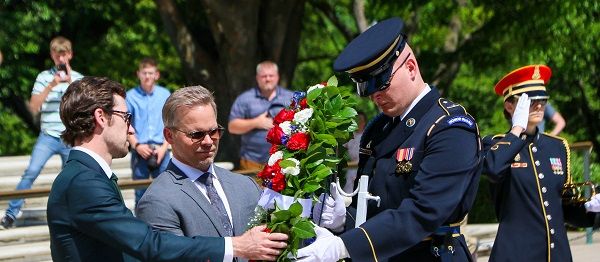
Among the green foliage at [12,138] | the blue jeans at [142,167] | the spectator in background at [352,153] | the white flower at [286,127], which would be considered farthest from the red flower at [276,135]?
the green foliage at [12,138]

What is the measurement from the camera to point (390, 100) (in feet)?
16.0

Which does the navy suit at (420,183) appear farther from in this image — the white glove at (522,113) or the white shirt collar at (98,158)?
the white glove at (522,113)

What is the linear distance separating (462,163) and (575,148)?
7.84m

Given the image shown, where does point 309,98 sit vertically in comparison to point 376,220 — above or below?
above

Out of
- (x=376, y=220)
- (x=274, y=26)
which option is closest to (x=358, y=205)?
(x=376, y=220)

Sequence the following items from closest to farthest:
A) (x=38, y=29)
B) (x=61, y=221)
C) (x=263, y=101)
A: (x=61, y=221) → (x=263, y=101) → (x=38, y=29)

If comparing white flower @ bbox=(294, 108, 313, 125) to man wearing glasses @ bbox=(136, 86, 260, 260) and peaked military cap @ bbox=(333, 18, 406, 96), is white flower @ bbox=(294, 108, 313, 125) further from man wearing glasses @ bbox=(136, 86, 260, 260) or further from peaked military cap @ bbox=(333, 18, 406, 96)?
man wearing glasses @ bbox=(136, 86, 260, 260)

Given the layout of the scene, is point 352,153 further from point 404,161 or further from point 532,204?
point 404,161

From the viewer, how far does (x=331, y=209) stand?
4969 millimetres

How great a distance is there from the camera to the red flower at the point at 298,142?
4.77 m

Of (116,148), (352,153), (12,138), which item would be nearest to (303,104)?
(116,148)

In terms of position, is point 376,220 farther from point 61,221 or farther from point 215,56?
point 215,56

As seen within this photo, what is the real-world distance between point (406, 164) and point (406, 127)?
0.17m

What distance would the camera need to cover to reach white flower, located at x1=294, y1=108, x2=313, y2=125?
4816mm
